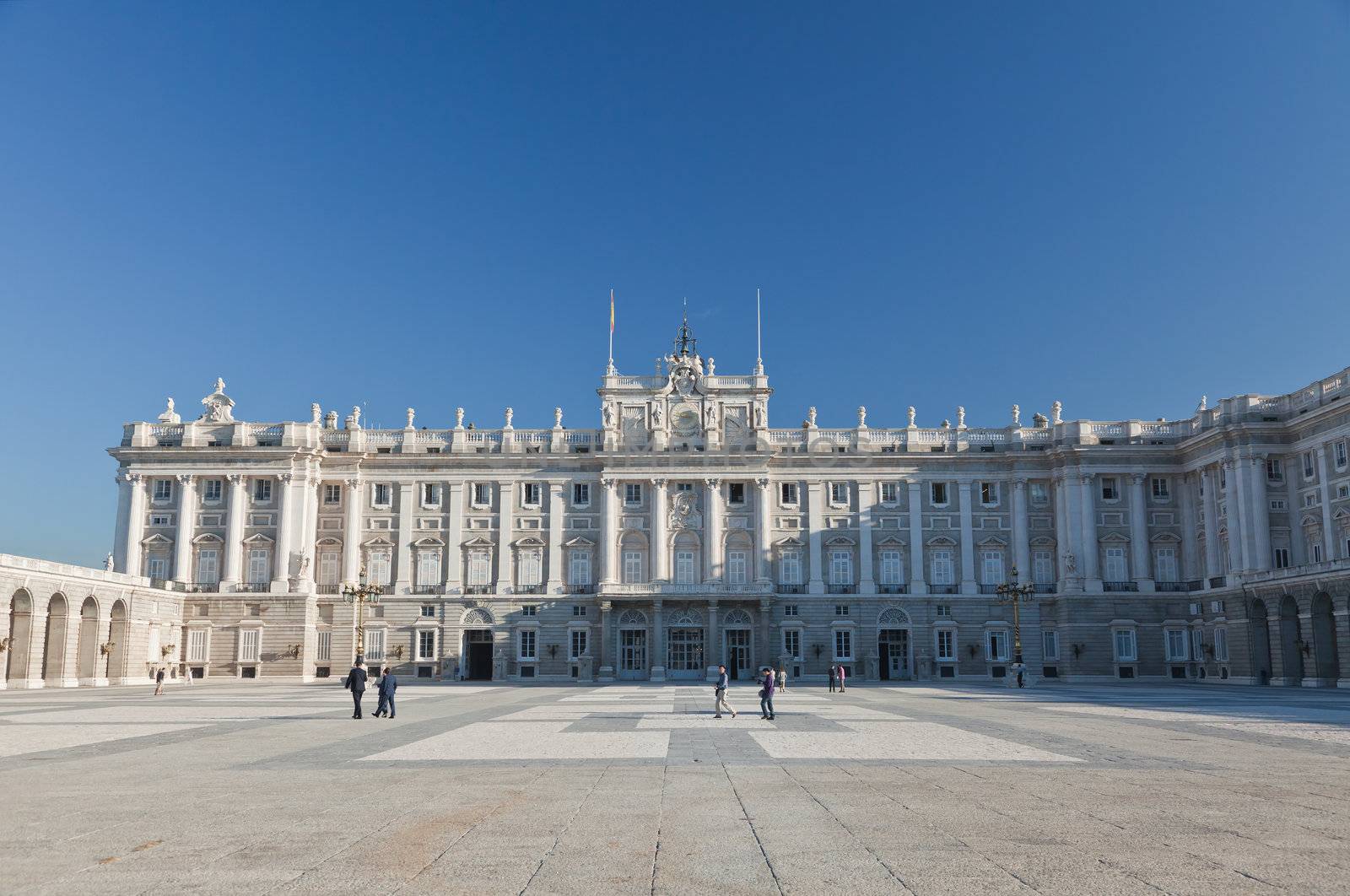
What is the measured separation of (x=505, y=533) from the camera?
74.5 metres

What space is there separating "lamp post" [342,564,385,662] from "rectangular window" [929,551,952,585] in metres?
36.6

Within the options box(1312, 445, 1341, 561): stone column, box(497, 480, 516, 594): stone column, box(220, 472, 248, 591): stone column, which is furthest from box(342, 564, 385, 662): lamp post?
box(1312, 445, 1341, 561): stone column

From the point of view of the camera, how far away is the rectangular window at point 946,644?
238 feet

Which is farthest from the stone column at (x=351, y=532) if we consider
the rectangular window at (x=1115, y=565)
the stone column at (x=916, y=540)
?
the rectangular window at (x=1115, y=565)

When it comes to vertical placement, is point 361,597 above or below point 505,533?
below

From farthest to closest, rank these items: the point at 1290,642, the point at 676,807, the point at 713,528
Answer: the point at 713,528, the point at 1290,642, the point at 676,807

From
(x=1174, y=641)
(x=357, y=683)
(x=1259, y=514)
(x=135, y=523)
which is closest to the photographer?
(x=357, y=683)

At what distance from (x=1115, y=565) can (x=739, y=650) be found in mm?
25591

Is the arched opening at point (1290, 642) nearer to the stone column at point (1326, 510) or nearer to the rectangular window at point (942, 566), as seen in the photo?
the stone column at point (1326, 510)

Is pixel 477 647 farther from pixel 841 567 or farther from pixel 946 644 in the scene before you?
pixel 946 644

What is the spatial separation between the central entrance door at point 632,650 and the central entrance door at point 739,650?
5.68 metres

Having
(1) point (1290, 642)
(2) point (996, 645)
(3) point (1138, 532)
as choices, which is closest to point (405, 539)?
(2) point (996, 645)

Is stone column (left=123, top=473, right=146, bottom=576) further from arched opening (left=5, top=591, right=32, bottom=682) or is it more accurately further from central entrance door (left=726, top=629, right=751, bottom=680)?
central entrance door (left=726, top=629, right=751, bottom=680)

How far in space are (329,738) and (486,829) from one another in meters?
14.3
